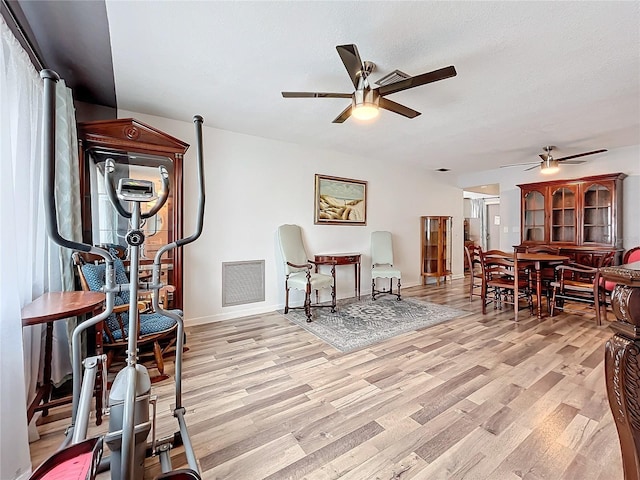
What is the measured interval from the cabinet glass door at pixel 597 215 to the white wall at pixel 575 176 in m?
0.25

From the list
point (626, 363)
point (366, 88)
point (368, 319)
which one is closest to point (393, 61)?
point (366, 88)

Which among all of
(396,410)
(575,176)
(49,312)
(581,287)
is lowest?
(396,410)

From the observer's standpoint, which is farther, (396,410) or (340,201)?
(340,201)

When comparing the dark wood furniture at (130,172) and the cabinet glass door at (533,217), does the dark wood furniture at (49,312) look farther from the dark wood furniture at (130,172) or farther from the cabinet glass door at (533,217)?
the cabinet glass door at (533,217)

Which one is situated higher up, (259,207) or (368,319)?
(259,207)

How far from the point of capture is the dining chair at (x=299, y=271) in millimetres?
3715

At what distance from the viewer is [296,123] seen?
11.3 ft

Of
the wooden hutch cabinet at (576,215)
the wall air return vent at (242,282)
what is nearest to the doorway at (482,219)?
the wooden hutch cabinet at (576,215)

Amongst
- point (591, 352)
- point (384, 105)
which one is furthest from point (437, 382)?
point (384, 105)

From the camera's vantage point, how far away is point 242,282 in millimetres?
3875

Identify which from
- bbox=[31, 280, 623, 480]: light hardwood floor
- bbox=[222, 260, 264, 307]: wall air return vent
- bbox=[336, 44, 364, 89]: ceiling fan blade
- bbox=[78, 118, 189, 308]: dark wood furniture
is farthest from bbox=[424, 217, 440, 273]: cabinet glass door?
bbox=[78, 118, 189, 308]: dark wood furniture

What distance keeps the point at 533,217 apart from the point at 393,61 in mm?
4788

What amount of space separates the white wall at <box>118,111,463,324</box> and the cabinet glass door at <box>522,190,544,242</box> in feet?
8.12

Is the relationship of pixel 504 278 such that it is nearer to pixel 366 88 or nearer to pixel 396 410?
pixel 396 410
